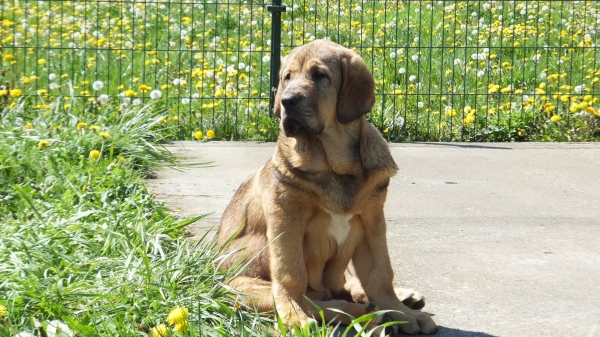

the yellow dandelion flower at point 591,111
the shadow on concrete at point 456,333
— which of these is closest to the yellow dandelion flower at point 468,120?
the yellow dandelion flower at point 591,111

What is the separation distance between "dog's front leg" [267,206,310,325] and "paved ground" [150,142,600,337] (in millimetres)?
653

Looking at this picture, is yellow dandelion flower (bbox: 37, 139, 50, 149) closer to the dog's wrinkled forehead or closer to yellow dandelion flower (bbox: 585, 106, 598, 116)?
the dog's wrinkled forehead

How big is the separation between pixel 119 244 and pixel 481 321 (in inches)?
70.9

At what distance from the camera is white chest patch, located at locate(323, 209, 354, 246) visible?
13.6ft

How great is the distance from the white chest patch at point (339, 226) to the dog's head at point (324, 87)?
391 millimetres

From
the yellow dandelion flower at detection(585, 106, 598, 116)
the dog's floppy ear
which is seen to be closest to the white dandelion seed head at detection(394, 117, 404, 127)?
the yellow dandelion flower at detection(585, 106, 598, 116)

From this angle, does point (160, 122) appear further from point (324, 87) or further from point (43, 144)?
point (324, 87)

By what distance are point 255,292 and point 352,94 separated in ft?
3.32

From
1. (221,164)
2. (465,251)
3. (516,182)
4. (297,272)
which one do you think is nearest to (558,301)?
(465,251)

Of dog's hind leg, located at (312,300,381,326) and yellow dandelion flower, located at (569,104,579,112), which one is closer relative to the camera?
dog's hind leg, located at (312,300,381,326)

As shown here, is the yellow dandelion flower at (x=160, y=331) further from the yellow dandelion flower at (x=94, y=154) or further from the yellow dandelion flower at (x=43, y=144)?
the yellow dandelion flower at (x=43, y=144)

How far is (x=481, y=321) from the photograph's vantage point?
411 centimetres

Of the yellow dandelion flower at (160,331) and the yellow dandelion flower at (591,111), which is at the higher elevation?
the yellow dandelion flower at (591,111)

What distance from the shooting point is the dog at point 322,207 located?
13.3ft
